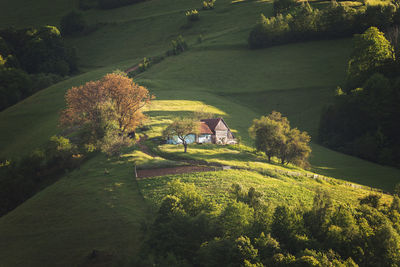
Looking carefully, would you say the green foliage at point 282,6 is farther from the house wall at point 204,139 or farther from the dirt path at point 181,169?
the dirt path at point 181,169

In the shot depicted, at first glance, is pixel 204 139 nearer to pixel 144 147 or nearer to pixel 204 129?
pixel 204 129

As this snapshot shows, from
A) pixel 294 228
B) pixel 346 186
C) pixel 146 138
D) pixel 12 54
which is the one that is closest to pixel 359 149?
pixel 346 186

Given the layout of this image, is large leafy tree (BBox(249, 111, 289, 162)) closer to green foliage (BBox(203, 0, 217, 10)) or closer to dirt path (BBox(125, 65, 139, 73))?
dirt path (BBox(125, 65, 139, 73))

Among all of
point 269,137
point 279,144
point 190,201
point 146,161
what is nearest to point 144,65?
point 269,137

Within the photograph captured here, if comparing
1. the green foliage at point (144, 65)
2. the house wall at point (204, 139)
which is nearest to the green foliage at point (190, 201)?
the house wall at point (204, 139)

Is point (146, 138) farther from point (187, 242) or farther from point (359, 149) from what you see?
point (359, 149)

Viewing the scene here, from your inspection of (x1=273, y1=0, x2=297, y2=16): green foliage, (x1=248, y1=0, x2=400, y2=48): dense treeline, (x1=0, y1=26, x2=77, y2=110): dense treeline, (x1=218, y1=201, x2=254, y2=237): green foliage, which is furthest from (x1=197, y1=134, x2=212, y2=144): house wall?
(x1=273, y1=0, x2=297, y2=16): green foliage
